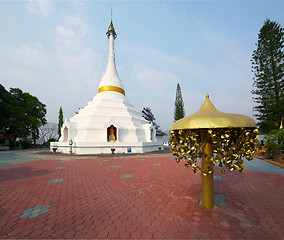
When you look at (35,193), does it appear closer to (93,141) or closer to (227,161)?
(227,161)

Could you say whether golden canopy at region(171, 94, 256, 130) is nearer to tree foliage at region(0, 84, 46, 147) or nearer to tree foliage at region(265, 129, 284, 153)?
tree foliage at region(265, 129, 284, 153)

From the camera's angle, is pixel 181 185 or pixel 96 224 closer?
pixel 96 224

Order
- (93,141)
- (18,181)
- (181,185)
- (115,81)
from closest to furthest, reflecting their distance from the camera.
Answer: (181,185)
(18,181)
(93,141)
(115,81)

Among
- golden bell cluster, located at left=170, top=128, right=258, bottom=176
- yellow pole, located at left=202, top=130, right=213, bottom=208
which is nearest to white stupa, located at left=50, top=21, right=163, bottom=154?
yellow pole, located at left=202, top=130, right=213, bottom=208

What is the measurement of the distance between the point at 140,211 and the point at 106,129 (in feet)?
49.1

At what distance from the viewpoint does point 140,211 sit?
3.58 meters

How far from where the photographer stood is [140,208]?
3730 millimetres

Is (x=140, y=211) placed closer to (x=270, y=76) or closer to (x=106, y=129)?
(x=106, y=129)

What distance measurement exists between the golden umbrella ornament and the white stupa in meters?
13.9

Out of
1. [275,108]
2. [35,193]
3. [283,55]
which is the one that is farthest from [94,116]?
[283,55]

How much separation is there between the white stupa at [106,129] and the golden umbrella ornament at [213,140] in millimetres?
13886

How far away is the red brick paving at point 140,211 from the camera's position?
2.79 metres

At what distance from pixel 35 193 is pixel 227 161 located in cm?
575

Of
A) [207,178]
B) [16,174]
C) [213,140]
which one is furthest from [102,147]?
[213,140]
